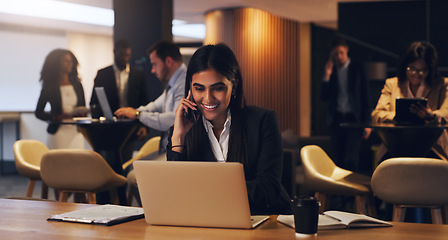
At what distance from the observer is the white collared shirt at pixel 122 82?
210 inches

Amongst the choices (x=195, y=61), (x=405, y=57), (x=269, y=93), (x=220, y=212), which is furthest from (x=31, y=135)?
(x=220, y=212)

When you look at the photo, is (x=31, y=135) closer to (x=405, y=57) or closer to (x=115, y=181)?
(x=115, y=181)

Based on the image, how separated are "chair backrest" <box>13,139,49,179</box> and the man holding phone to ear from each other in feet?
2.90

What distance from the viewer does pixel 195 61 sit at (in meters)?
2.41

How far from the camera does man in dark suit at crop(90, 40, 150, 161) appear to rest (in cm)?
525

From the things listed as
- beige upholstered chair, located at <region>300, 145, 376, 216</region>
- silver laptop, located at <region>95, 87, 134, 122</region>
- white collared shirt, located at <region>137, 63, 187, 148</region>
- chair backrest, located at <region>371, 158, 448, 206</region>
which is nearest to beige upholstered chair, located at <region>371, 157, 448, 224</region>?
chair backrest, located at <region>371, 158, 448, 206</region>

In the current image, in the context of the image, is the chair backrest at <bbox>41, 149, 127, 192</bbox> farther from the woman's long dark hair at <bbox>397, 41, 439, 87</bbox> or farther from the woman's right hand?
the woman's long dark hair at <bbox>397, 41, 439, 87</bbox>

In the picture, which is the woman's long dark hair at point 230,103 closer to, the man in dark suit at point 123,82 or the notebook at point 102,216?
the notebook at point 102,216

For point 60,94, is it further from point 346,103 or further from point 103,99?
point 346,103

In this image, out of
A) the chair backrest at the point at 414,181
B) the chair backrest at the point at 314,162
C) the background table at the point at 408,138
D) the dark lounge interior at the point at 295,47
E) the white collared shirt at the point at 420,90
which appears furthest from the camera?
the dark lounge interior at the point at 295,47

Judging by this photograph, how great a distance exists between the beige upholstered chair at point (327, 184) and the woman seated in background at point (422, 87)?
1.54 feet

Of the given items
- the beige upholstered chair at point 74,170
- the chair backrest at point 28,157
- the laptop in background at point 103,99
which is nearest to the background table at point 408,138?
the beige upholstered chair at point 74,170

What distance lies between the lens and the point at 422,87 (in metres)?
4.02

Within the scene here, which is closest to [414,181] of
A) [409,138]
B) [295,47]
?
[409,138]
